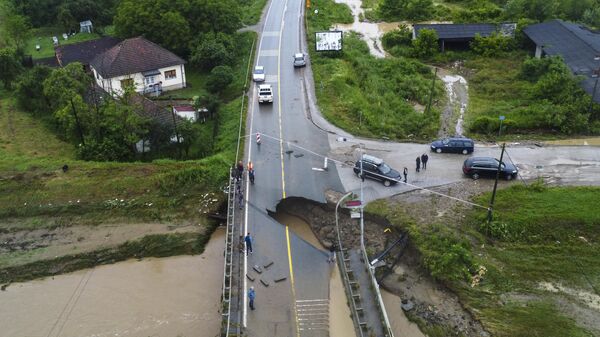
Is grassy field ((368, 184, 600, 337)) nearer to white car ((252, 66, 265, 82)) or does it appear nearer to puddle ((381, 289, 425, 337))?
puddle ((381, 289, 425, 337))

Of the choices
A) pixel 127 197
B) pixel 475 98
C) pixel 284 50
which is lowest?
pixel 127 197

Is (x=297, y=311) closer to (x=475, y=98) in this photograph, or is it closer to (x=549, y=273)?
(x=549, y=273)

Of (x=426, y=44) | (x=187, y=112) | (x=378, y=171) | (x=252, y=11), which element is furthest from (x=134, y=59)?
(x=426, y=44)

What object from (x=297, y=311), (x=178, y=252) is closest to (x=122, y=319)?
(x=178, y=252)

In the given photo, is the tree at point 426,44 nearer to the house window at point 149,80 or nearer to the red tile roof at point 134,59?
the red tile roof at point 134,59

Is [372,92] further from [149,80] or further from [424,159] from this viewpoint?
[149,80]

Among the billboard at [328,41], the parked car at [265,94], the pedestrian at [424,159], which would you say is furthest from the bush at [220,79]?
the pedestrian at [424,159]
